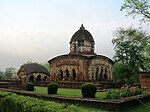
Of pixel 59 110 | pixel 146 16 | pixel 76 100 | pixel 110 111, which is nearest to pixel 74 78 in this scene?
pixel 146 16

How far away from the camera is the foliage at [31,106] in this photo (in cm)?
739

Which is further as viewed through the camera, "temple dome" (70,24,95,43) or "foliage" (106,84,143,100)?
"temple dome" (70,24,95,43)

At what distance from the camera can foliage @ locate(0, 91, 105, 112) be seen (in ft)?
24.2

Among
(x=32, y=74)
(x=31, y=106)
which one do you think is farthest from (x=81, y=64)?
(x=31, y=106)

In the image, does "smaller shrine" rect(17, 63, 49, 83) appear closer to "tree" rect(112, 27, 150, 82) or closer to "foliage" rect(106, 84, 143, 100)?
"tree" rect(112, 27, 150, 82)

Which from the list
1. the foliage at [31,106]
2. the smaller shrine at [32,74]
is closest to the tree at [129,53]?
the smaller shrine at [32,74]

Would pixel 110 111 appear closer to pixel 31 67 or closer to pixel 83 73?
pixel 83 73

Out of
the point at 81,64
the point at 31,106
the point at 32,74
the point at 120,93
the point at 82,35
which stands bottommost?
the point at 31,106

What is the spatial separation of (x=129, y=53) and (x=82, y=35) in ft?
28.1

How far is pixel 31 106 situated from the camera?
8695 millimetres

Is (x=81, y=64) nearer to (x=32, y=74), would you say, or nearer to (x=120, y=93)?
(x=32, y=74)

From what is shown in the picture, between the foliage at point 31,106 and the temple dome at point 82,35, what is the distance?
83.4 feet

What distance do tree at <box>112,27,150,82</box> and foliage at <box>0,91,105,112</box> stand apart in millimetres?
26731

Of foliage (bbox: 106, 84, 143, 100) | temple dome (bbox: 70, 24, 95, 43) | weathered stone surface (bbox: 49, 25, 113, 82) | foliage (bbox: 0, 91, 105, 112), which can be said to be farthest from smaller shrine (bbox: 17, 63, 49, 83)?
foliage (bbox: 0, 91, 105, 112)
